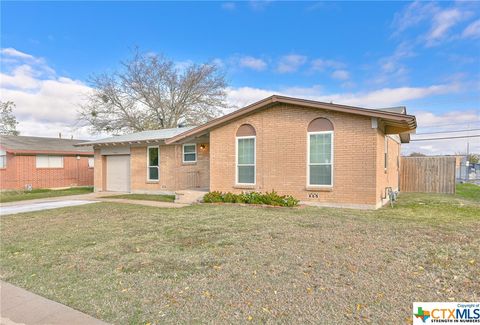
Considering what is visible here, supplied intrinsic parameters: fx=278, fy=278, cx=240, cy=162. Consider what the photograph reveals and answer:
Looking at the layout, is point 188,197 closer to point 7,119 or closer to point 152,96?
point 152,96

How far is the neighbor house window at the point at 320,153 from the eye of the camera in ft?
32.8

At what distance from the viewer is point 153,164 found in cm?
1577

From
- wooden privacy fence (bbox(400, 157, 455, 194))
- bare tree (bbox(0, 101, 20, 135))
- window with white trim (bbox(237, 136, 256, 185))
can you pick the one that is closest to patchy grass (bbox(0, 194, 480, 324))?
window with white trim (bbox(237, 136, 256, 185))

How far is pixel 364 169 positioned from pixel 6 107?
41631 millimetres

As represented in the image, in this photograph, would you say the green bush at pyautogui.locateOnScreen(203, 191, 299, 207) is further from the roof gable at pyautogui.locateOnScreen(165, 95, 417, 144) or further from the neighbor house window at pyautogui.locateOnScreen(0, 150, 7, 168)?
the neighbor house window at pyautogui.locateOnScreen(0, 150, 7, 168)

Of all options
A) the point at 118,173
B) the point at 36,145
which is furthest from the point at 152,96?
the point at 118,173

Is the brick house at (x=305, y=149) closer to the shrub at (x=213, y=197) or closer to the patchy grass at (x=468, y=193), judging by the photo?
the shrub at (x=213, y=197)

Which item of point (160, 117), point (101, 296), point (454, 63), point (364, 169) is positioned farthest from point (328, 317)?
point (160, 117)

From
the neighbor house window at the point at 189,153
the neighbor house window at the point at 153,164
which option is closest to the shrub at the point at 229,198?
the neighbor house window at the point at 189,153

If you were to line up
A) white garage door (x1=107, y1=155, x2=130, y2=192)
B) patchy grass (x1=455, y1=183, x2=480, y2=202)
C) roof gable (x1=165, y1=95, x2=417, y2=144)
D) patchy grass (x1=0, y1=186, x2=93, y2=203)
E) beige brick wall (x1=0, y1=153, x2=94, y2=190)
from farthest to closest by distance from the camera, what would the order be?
beige brick wall (x1=0, y1=153, x2=94, y2=190)
white garage door (x1=107, y1=155, x2=130, y2=192)
patchy grass (x1=0, y1=186, x2=93, y2=203)
patchy grass (x1=455, y1=183, x2=480, y2=202)
roof gable (x1=165, y1=95, x2=417, y2=144)

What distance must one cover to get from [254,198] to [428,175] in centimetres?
1235

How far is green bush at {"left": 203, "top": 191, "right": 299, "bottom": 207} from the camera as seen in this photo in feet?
33.0

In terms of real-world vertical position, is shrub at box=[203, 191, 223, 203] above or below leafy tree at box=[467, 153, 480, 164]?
below

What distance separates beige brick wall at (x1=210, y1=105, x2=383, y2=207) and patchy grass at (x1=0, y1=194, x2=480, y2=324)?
1859mm
